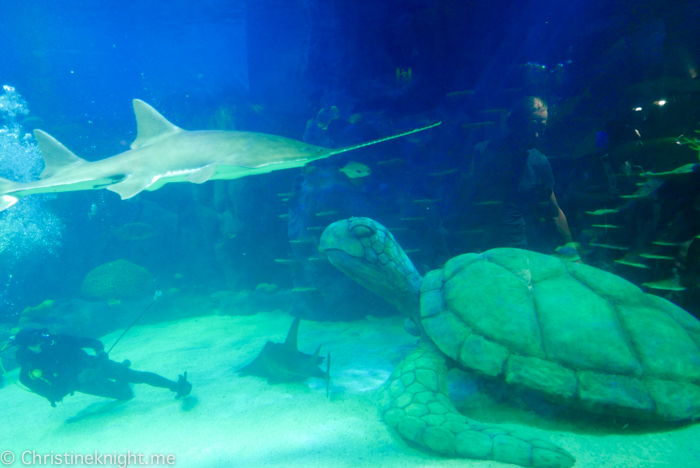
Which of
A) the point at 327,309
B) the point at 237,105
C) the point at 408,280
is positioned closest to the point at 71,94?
the point at 237,105

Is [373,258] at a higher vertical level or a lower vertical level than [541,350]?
higher

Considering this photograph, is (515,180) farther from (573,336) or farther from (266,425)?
(266,425)

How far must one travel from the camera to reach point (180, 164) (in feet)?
10.5

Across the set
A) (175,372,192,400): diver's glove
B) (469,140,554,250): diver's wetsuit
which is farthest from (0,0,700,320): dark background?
(175,372,192,400): diver's glove

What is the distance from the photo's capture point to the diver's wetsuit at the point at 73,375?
3473mm

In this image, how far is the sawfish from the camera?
294 centimetres

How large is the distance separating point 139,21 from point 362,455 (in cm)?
2704

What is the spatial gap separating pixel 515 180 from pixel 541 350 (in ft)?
12.6

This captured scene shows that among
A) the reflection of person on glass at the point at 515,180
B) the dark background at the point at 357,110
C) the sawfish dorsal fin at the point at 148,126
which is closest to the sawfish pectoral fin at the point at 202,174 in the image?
the sawfish dorsal fin at the point at 148,126

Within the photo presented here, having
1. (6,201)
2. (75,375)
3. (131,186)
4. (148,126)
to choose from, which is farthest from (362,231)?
(6,201)

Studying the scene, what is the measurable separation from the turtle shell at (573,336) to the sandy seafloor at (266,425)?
1.07ft

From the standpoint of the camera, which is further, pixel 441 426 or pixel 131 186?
pixel 131 186

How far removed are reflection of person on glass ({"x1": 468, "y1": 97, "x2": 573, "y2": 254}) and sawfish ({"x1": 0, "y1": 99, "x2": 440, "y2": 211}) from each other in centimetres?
358

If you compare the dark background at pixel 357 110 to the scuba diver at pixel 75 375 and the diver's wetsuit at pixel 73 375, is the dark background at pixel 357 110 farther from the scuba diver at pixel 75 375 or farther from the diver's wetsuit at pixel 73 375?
the diver's wetsuit at pixel 73 375
